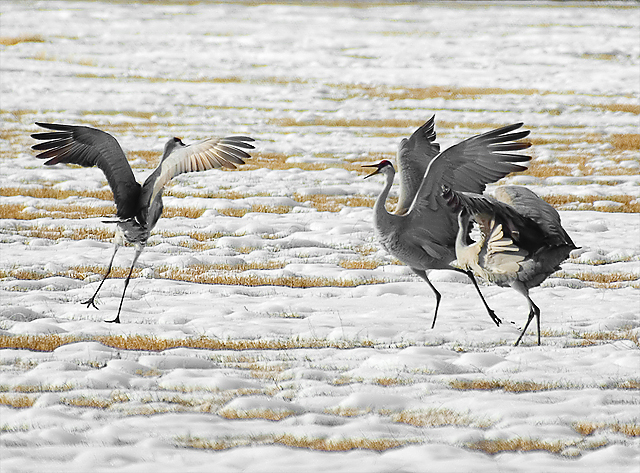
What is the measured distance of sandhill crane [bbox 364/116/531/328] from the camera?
21.7 feet

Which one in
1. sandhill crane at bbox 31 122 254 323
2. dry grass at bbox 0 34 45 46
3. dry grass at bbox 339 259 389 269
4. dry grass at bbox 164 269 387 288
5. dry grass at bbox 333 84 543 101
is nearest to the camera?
sandhill crane at bbox 31 122 254 323

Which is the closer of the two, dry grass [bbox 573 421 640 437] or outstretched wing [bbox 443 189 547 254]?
dry grass [bbox 573 421 640 437]

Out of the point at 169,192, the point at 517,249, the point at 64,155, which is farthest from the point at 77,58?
the point at 517,249

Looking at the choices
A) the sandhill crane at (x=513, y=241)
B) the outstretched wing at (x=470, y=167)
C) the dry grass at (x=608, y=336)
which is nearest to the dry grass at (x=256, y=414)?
the sandhill crane at (x=513, y=241)

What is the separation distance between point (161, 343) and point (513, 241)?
2845 mm

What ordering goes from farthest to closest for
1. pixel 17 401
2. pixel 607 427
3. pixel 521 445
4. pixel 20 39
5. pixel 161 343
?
pixel 20 39, pixel 161 343, pixel 17 401, pixel 607 427, pixel 521 445

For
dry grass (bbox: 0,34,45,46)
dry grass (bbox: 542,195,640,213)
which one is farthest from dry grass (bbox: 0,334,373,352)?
dry grass (bbox: 0,34,45,46)

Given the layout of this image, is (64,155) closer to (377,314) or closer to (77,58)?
(377,314)

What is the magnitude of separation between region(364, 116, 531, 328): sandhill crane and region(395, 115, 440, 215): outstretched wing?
2 cm

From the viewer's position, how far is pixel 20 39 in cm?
4362

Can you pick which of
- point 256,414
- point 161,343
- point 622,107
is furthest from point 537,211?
point 622,107

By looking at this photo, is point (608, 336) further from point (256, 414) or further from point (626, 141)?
point (626, 141)

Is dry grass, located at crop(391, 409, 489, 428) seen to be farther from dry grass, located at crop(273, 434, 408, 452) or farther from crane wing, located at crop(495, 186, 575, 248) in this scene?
crane wing, located at crop(495, 186, 575, 248)

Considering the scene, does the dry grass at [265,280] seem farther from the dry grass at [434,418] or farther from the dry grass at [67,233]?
the dry grass at [434,418]
